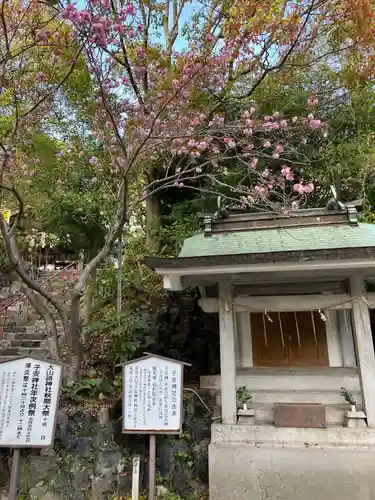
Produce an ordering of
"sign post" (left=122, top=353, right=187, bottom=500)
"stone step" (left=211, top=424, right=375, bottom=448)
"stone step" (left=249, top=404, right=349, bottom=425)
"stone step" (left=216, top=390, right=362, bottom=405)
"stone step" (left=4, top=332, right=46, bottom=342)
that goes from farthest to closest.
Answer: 1. "stone step" (left=4, top=332, right=46, bottom=342)
2. "stone step" (left=216, top=390, right=362, bottom=405)
3. "stone step" (left=249, top=404, right=349, bottom=425)
4. "stone step" (left=211, top=424, right=375, bottom=448)
5. "sign post" (left=122, top=353, right=187, bottom=500)

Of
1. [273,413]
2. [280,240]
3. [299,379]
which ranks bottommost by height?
[273,413]

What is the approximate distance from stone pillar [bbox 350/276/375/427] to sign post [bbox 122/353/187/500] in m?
2.57

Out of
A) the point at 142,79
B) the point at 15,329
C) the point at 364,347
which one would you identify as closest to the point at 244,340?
the point at 364,347

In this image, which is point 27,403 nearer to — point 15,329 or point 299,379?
point 299,379

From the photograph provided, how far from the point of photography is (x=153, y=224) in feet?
33.1

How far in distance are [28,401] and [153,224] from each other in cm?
671

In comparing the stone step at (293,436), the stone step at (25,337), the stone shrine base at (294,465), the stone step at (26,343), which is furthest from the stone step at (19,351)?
the stone shrine base at (294,465)

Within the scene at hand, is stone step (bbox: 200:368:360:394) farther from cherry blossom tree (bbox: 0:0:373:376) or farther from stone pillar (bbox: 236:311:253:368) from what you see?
cherry blossom tree (bbox: 0:0:373:376)

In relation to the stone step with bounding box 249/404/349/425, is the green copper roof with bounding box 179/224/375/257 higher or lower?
higher

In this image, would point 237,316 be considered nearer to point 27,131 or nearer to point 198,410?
point 198,410

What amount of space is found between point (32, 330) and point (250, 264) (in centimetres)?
840

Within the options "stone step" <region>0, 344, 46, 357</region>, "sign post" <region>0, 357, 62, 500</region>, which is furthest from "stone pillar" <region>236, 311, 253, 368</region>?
"stone step" <region>0, 344, 46, 357</region>

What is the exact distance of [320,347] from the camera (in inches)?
217

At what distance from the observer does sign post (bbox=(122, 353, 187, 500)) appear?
3996 millimetres
